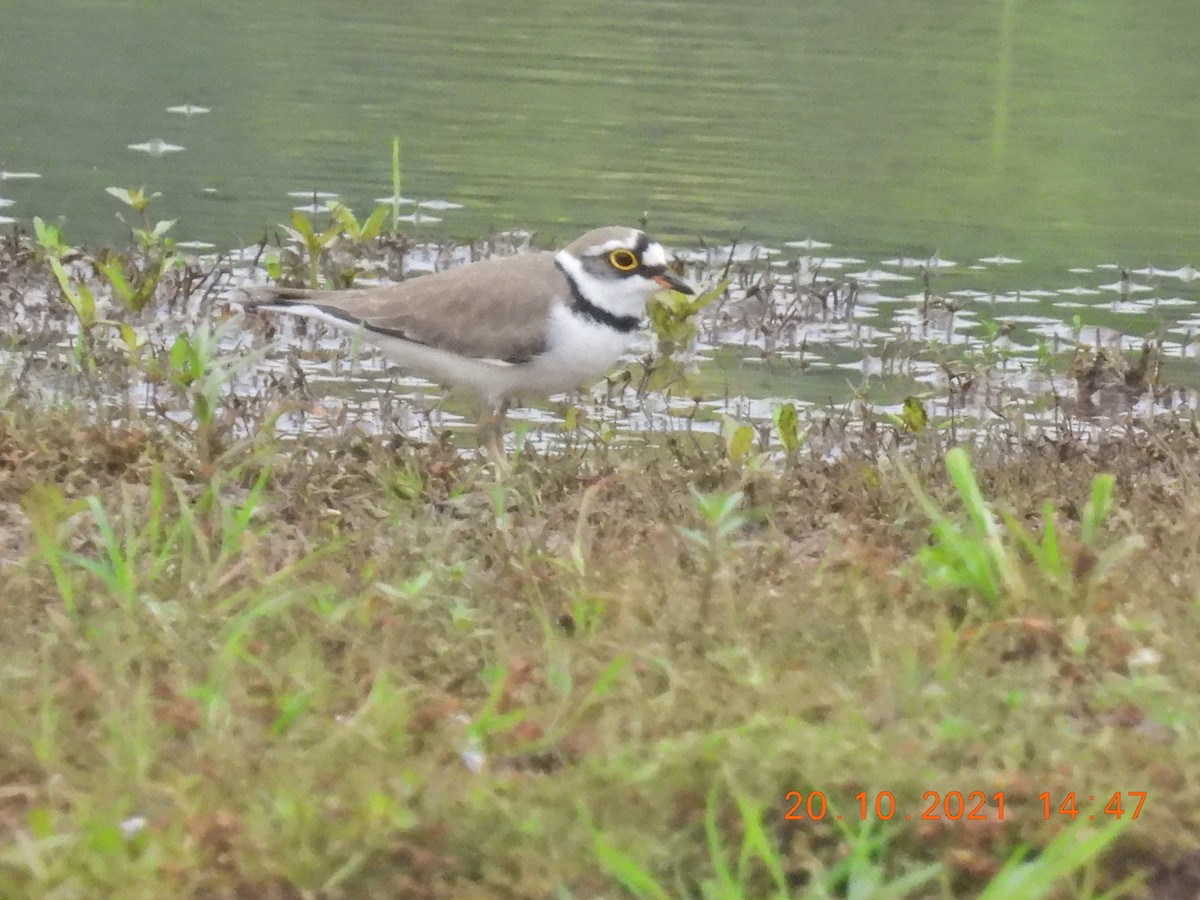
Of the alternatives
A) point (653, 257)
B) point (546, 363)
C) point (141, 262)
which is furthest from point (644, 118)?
point (546, 363)

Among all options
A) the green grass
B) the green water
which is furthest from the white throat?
the green water

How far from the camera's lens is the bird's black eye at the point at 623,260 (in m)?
7.91

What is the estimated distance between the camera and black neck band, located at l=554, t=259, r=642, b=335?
25.4ft

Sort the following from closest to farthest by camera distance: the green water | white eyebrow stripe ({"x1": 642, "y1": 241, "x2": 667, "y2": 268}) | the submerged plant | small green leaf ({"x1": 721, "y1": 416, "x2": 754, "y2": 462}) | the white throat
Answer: small green leaf ({"x1": 721, "y1": 416, "x2": 754, "y2": 462}) → the white throat → white eyebrow stripe ({"x1": 642, "y1": 241, "x2": 667, "y2": 268}) → the submerged plant → the green water

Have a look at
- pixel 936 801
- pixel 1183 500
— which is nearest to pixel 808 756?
pixel 936 801

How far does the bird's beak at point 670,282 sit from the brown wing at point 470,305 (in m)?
0.41

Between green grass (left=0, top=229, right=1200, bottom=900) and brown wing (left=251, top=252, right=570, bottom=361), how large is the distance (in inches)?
49.9

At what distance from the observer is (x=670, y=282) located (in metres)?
8.07

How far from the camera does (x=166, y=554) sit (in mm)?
5207

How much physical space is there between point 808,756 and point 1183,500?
244 cm

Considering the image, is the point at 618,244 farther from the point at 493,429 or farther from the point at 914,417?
the point at 914,417

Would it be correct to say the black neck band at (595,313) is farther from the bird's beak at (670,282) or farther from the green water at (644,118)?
the green water at (644,118)

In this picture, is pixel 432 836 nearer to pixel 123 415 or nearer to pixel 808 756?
pixel 808 756

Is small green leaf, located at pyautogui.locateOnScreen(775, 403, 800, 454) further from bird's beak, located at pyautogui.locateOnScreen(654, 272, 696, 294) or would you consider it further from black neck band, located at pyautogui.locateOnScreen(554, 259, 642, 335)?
bird's beak, located at pyautogui.locateOnScreen(654, 272, 696, 294)
